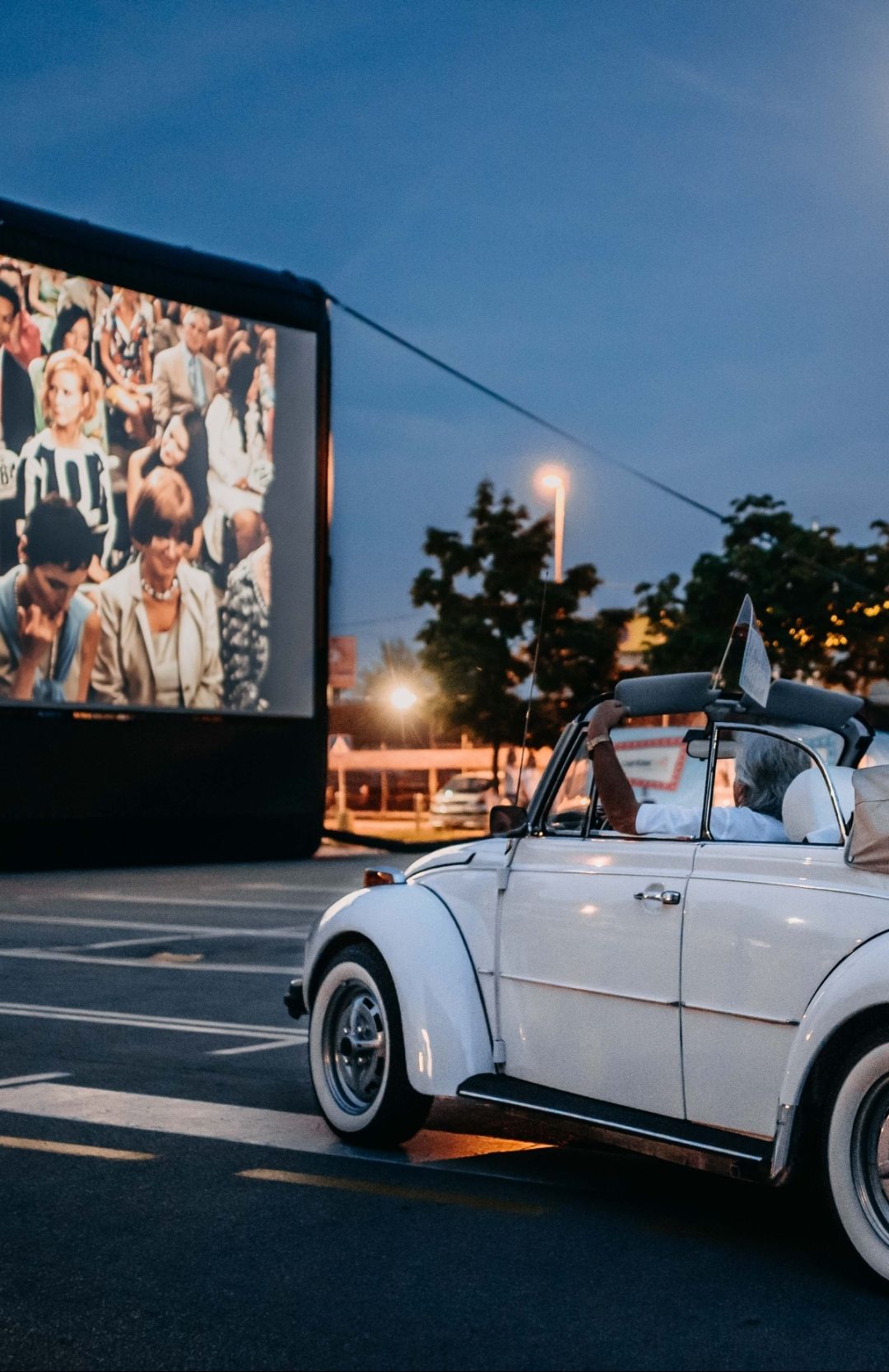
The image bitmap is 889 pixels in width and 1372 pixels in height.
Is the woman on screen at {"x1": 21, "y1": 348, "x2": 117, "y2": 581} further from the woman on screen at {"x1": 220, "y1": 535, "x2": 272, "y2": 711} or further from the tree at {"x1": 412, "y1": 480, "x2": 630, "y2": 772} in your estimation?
the tree at {"x1": 412, "y1": 480, "x2": 630, "y2": 772}

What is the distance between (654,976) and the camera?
518 cm

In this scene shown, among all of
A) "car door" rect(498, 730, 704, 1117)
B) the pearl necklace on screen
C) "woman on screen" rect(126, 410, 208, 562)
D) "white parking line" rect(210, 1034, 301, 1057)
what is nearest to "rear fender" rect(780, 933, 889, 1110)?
"car door" rect(498, 730, 704, 1117)

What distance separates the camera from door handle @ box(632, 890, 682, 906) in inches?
203

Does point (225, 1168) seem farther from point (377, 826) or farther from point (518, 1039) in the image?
point (377, 826)

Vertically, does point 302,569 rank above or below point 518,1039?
above

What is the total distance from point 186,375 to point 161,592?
12.4 feet

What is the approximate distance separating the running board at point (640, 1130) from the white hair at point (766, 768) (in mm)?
1061

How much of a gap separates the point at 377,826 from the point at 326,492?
73.5ft

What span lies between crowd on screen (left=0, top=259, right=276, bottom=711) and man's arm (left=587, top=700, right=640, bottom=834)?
21986mm

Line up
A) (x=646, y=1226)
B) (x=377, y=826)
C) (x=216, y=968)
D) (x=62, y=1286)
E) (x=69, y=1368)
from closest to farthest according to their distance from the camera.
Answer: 1. (x=69, y=1368)
2. (x=62, y=1286)
3. (x=646, y=1226)
4. (x=216, y=968)
5. (x=377, y=826)

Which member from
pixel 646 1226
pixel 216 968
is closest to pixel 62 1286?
pixel 646 1226

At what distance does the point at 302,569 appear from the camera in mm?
31406

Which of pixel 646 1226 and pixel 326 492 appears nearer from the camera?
pixel 646 1226

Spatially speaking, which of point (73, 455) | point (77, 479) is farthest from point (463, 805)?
point (73, 455)
